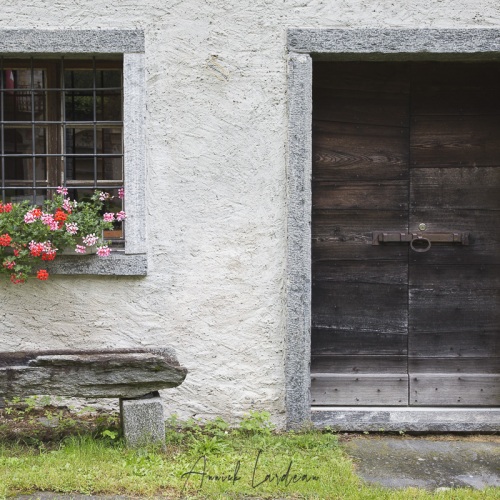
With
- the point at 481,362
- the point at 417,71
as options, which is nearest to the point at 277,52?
the point at 417,71

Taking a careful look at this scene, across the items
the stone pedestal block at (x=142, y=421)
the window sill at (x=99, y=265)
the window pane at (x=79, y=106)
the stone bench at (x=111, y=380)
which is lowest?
the stone pedestal block at (x=142, y=421)

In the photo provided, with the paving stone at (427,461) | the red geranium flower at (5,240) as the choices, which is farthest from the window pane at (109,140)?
the paving stone at (427,461)

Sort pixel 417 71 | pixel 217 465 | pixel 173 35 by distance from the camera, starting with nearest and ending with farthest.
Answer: pixel 217 465
pixel 173 35
pixel 417 71

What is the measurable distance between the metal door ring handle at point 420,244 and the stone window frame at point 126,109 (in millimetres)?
1821

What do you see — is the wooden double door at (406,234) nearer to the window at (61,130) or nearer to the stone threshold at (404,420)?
the stone threshold at (404,420)

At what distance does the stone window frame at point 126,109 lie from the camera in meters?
4.79

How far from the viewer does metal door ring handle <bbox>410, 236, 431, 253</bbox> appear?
518 cm

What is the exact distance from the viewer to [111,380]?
14.2ft

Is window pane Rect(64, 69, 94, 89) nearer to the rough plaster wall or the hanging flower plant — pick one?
the rough plaster wall

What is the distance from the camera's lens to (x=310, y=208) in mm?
4898

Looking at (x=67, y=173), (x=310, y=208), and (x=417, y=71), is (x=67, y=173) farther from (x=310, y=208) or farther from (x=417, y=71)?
(x=417, y=71)

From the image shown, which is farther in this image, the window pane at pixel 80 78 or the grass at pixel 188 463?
the window pane at pixel 80 78

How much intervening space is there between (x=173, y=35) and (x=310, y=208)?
141cm
